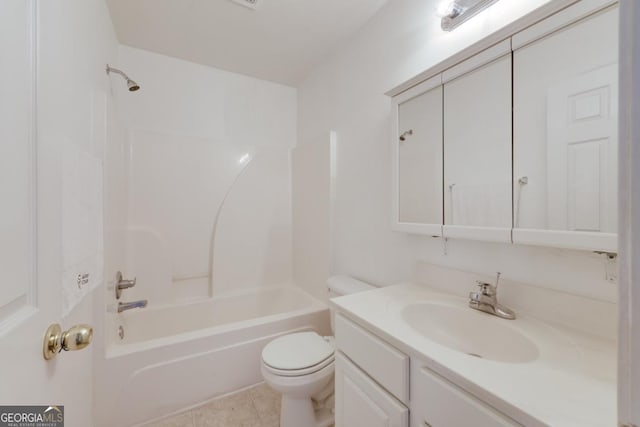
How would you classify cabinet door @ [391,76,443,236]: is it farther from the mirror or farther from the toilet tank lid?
the toilet tank lid

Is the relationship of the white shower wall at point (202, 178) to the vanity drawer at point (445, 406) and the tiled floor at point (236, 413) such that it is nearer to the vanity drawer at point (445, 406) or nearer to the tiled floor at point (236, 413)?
the tiled floor at point (236, 413)

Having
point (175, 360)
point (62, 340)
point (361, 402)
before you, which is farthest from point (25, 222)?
point (175, 360)

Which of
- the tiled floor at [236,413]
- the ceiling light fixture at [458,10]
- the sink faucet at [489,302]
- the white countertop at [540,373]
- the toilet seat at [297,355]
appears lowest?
the tiled floor at [236,413]

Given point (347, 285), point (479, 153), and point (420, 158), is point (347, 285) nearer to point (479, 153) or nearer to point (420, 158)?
point (420, 158)

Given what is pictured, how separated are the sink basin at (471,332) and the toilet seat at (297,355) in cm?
59

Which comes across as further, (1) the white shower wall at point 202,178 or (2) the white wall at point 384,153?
(1) the white shower wall at point 202,178

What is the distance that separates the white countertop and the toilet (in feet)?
1.85

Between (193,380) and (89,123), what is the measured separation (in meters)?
1.53

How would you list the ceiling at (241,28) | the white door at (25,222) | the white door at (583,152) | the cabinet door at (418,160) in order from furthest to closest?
the ceiling at (241,28) → the cabinet door at (418,160) → the white door at (583,152) → the white door at (25,222)

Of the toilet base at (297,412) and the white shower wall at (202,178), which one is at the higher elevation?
the white shower wall at (202,178)

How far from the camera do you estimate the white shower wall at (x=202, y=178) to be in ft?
6.68

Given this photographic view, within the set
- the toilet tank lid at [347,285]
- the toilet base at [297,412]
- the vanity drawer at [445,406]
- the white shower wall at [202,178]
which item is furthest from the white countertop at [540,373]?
the white shower wall at [202,178]

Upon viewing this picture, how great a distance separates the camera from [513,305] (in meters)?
1.01

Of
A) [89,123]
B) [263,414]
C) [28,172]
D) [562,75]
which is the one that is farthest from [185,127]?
[562,75]
